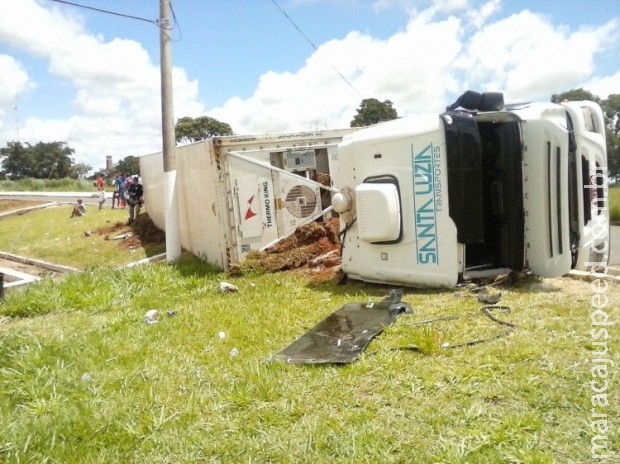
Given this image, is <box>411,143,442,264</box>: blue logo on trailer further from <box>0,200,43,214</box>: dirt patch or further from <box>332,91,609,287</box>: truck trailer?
<box>0,200,43,214</box>: dirt patch

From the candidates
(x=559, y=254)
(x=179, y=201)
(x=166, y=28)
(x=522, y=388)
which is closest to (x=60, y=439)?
(x=522, y=388)

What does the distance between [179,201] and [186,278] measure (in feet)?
8.59

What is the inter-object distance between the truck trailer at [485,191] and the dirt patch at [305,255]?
4.61 ft

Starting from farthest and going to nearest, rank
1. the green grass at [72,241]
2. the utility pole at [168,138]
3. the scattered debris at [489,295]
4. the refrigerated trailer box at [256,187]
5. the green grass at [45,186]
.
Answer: the green grass at [45,186] → the green grass at [72,241] → the utility pole at [168,138] → the refrigerated trailer box at [256,187] → the scattered debris at [489,295]

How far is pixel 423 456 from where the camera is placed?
253cm

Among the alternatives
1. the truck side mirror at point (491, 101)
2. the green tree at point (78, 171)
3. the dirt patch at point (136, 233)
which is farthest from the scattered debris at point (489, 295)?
the green tree at point (78, 171)

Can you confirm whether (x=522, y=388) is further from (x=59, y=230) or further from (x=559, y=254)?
(x=59, y=230)

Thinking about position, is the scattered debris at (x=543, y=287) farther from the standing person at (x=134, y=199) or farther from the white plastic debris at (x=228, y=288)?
the standing person at (x=134, y=199)

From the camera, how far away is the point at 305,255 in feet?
25.1

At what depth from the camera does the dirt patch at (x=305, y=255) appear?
23.8 ft

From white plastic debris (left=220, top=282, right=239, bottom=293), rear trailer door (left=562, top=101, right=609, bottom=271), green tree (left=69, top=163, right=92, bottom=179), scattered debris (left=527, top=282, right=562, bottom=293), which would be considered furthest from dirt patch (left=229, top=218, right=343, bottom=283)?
green tree (left=69, top=163, right=92, bottom=179)

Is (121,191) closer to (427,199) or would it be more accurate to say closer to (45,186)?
(427,199)

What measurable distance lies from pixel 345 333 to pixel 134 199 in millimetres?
12564

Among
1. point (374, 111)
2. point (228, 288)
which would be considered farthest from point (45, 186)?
point (228, 288)
